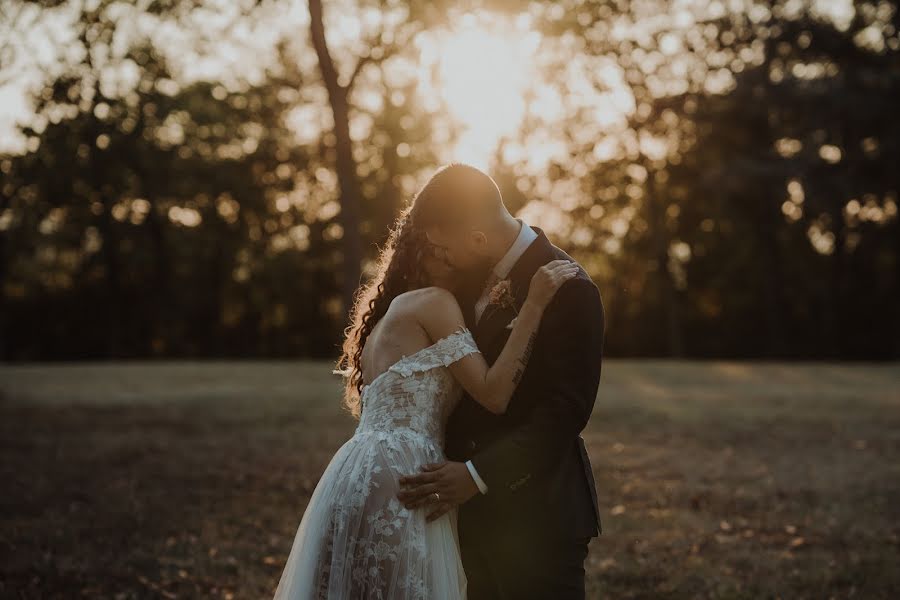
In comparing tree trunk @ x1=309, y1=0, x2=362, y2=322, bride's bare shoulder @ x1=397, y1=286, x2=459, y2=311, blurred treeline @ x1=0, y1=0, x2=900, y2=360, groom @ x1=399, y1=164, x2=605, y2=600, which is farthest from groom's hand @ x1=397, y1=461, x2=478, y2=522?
blurred treeline @ x1=0, y1=0, x2=900, y2=360

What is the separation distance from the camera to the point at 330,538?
4.09 meters

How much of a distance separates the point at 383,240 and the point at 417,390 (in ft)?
127

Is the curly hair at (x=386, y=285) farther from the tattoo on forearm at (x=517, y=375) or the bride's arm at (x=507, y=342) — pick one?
the tattoo on forearm at (x=517, y=375)

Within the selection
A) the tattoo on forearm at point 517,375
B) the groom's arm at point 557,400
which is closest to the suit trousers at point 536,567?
the groom's arm at point 557,400

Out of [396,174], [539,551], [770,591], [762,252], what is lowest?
[770,591]

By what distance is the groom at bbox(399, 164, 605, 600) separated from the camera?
396 centimetres

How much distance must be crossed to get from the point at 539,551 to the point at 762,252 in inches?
1556

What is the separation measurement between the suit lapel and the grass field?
138 inches

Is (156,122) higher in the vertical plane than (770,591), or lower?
higher

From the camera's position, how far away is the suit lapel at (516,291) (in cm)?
416

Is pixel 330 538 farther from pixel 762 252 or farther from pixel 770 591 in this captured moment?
pixel 762 252

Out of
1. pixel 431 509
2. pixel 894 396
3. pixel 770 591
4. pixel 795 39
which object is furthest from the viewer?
pixel 795 39

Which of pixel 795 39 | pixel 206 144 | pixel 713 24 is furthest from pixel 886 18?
pixel 206 144

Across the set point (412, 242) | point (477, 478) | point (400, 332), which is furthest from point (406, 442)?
point (412, 242)
